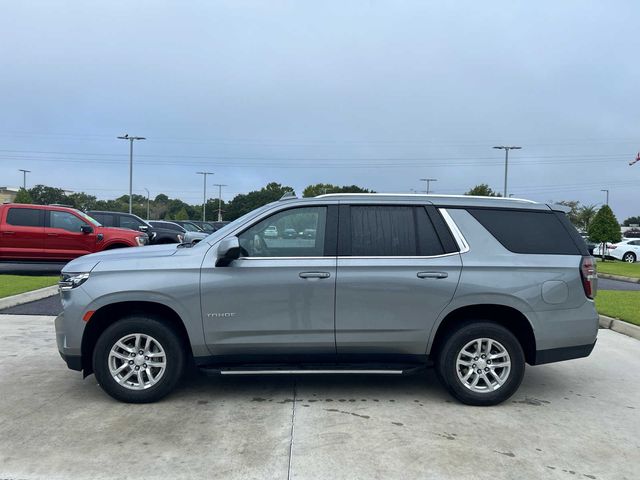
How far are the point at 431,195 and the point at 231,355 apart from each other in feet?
7.73

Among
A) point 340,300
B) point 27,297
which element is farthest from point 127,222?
point 340,300

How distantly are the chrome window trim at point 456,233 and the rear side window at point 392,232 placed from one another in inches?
6.1

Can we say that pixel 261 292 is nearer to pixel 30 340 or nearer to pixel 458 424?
pixel 458 424

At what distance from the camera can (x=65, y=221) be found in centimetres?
1309

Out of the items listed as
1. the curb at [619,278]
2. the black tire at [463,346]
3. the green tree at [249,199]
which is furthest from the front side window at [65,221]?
the green tree at [249,199]

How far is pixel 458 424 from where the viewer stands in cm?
433

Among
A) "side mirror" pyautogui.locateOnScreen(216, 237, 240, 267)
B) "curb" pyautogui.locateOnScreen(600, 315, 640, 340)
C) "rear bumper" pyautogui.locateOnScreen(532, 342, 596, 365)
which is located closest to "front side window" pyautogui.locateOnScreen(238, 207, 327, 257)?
"side mirror" pyautogui.locateOnScreen(216, 237, 240, 267)

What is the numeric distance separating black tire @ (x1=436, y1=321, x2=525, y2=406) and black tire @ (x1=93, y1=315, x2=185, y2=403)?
235cm

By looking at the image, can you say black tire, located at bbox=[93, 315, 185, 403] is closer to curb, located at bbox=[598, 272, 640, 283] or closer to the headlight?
the headlight

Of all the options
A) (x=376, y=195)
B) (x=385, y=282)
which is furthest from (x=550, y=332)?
(x=376, y=195)

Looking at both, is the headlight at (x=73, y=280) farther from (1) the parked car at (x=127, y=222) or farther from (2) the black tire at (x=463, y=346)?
(1) the parked car at (x=127, y=222)

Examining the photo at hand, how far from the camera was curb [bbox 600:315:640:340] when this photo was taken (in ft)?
25.0

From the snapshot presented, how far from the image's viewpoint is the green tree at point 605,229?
26.1 meters

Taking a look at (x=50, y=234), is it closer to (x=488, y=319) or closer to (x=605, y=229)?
(x=488, y=319)
